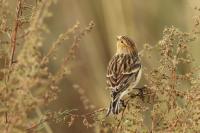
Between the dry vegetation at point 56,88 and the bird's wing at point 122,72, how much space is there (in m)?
0.83

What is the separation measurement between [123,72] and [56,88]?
1.81 m

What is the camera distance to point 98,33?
693 centimetres

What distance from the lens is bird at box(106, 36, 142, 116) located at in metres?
4.41

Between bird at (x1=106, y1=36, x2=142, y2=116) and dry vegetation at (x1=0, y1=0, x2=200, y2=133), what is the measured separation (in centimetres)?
60

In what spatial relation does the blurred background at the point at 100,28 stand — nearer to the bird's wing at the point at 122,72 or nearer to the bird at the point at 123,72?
the bird at the point at 123,72

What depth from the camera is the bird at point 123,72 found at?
14.5 ft

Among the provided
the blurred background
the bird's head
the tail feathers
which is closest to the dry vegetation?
the tail feathers

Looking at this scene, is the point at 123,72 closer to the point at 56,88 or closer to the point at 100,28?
A: the point at 56,88

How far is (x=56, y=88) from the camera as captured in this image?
3014 millimetres

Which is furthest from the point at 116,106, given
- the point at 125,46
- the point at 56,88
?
the point at 125,46

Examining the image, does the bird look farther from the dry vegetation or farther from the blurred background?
the blurred background

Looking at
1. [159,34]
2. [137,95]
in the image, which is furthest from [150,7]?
[137,95]

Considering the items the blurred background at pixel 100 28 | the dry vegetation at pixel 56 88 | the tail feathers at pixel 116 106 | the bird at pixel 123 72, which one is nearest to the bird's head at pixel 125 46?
the bird at pixel 123 72

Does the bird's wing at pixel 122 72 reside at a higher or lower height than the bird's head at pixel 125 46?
lower
